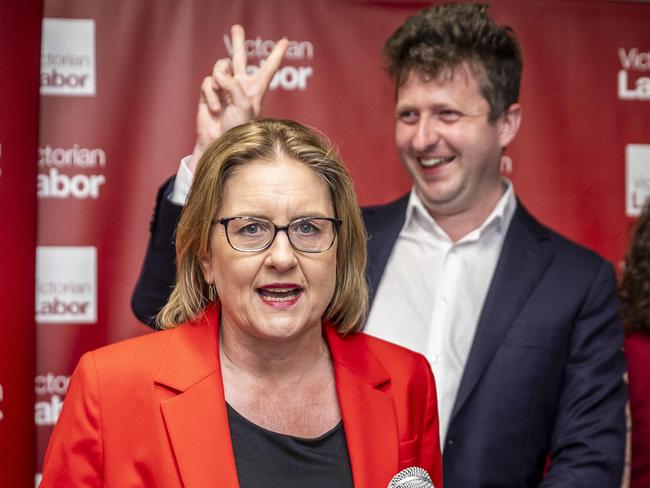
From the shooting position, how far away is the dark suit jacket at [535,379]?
2.75m

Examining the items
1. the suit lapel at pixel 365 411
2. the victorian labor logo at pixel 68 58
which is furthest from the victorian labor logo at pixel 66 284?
the suit lapel at pixel 365 411

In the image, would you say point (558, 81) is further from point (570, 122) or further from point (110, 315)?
point (110, 315)

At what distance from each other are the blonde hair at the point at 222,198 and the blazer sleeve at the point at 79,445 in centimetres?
33

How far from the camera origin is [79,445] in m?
1.91

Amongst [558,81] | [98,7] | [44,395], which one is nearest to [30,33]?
[98,7]

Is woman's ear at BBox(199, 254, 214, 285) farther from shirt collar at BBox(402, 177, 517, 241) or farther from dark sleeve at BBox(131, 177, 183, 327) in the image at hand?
shirt collar at BBox(402, 177, 517, 241)

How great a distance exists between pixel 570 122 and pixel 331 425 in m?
2.37

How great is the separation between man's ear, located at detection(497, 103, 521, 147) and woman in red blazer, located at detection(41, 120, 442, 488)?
1.02m

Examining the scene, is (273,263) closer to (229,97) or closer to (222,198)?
(222,198)

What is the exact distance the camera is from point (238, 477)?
1951mm

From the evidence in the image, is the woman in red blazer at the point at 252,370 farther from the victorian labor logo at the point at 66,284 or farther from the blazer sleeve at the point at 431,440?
the victorian labor logo at the point at 66,284

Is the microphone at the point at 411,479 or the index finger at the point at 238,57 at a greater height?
the index finger at the point at 238,57

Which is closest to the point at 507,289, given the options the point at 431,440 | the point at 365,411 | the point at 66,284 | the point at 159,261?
the point at 431,440

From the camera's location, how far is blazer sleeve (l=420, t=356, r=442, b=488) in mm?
2227
